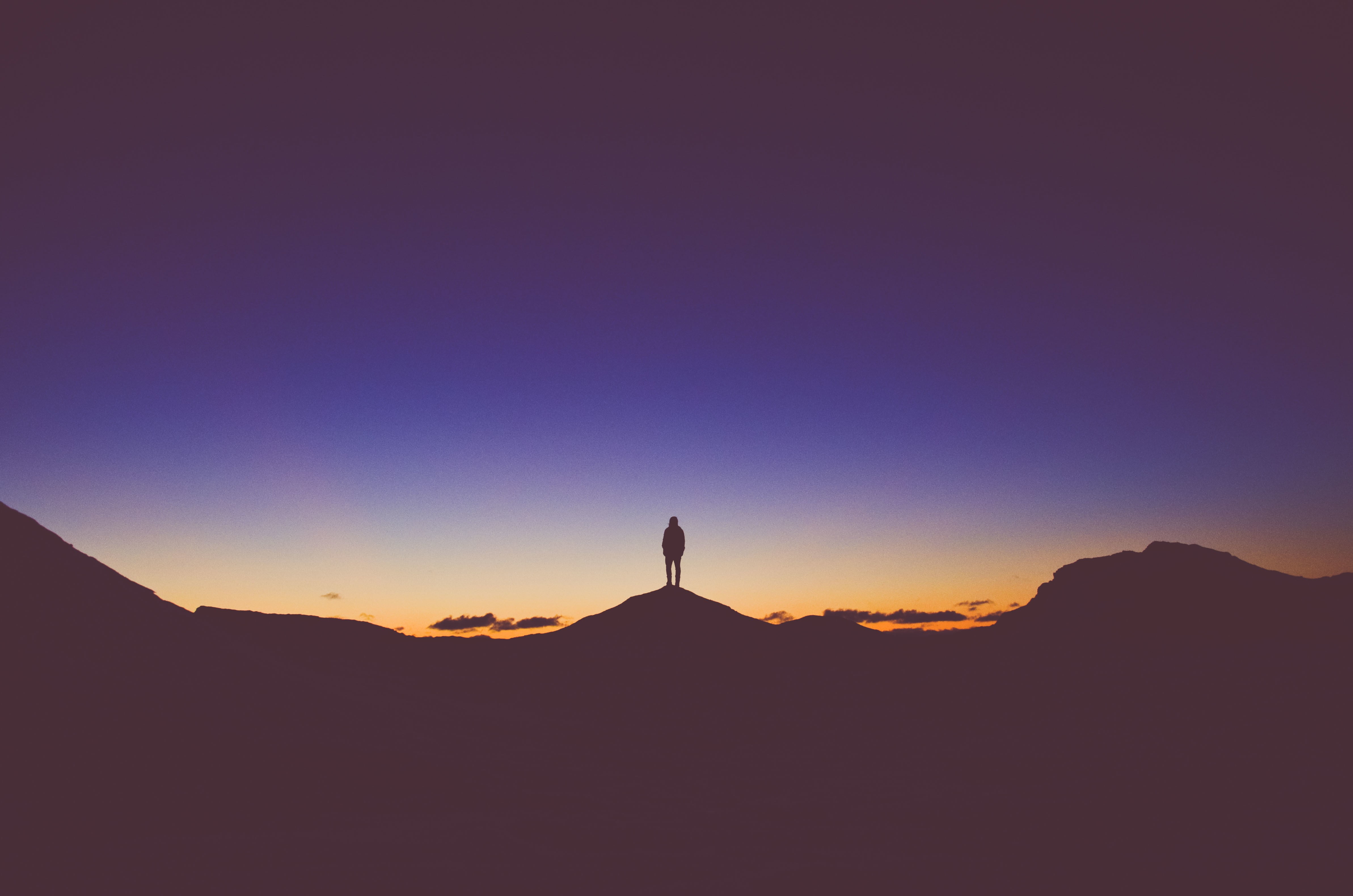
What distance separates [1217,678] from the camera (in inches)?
666

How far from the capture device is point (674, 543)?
82.3 ft

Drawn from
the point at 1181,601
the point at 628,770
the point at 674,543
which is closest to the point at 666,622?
the point at 674,543

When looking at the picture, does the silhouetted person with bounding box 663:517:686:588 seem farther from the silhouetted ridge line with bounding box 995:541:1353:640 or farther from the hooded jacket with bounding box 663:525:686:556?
the silhouetted ridge line with bounding box 995:541:1353:640

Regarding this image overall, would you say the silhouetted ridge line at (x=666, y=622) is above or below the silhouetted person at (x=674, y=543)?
below

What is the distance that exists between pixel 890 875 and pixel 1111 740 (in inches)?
320

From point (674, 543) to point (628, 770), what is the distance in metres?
13.9

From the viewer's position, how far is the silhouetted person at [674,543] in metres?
25.1

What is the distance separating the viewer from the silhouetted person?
25.1 m

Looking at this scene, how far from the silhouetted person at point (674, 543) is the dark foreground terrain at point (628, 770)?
18.1 feet

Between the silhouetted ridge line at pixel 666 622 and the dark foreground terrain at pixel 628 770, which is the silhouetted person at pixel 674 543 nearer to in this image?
the silhouetted ridge line at pixel 666 622

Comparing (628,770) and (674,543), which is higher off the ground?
(674,543)

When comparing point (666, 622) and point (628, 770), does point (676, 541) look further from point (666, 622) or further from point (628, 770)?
point (628, 770)

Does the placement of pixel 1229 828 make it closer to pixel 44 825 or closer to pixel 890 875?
pixel 890 875

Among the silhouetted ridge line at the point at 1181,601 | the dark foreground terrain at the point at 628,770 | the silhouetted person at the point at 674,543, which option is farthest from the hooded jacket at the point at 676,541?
the silhouetted ridge line at the point at 1181,601
